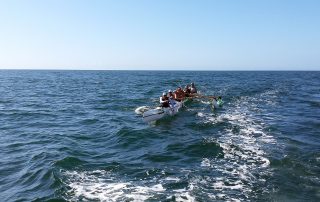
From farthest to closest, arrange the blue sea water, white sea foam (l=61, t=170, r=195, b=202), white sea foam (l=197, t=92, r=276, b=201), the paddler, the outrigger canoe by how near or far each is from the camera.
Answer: the paddler → the outrigger canoe → white sea foam (l=197, t=92, r=276, b=201) → the blue sea water → white sea foam (l=61, t=170, r=195, b=202)

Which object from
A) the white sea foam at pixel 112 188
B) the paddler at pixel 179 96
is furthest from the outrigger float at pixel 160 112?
the white sea foam at pixel 112 188

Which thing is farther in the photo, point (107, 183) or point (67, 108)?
point (67, 108)

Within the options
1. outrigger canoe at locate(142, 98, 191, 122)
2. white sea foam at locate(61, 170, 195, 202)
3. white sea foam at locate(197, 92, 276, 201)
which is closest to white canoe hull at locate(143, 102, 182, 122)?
outrigger canoe at locate(142, 98, 191, 122)

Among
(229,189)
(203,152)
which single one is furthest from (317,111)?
(229,189)

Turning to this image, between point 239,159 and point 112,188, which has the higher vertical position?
point 239,159

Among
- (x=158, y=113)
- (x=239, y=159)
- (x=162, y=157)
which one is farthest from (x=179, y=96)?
(x=239, y=159)

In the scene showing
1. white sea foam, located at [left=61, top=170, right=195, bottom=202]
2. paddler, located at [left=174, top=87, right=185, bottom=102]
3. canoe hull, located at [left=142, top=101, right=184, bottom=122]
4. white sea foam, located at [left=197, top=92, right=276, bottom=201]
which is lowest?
white sea foam, located at [left=61, top=170, right=195, bottom=202]

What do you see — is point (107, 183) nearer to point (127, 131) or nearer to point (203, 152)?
point (203, 152)

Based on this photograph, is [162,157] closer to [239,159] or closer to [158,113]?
[239,159]

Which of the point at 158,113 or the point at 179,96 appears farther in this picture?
the point at 179,96

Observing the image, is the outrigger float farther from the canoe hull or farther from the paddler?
the paddler

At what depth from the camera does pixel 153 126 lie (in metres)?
22.3

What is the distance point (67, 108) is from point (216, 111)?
14094 millimetres

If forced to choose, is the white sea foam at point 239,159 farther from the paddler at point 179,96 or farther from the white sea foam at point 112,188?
the paddler at point 179,96
